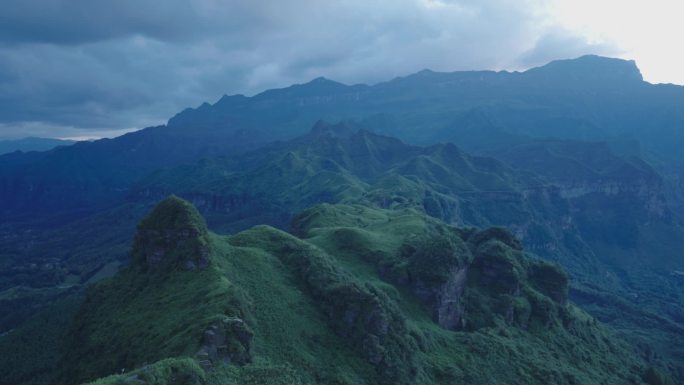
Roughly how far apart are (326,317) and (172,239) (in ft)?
83.3

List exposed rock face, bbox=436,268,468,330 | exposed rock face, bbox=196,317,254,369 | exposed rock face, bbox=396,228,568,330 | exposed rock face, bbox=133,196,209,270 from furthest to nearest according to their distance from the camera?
exposed rock face, bbox=396,228,568,330 → exposed rock face, bbox=436,268,468,330 → exposed rock face, bbox=133,196,209,270 → exposed rock face, bbox=196,317,254,369

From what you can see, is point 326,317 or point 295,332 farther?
→ point 326,317

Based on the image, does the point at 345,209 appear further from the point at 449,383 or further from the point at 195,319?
the point at 195,319

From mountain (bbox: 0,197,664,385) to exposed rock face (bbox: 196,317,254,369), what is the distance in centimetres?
12

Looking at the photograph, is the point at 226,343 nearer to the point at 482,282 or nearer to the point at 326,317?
the point at 326,317

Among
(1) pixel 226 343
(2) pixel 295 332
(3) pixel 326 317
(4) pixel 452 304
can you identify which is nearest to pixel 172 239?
(2) pixel 295 332

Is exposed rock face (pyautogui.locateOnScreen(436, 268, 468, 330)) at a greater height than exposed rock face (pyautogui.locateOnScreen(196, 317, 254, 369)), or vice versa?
exposed rock face (pyautogui.locateOnScreen(196, 317, 254, 369))

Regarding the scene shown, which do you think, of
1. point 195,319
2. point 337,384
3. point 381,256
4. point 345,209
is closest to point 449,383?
point 337,384

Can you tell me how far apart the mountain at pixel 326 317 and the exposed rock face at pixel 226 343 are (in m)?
0.12

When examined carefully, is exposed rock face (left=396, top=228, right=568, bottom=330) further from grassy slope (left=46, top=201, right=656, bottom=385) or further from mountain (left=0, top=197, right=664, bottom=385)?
grassy slope (left=46, top=201, right=656, bottom=385)

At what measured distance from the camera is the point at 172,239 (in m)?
72.9

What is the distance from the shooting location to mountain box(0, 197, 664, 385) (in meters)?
53.7

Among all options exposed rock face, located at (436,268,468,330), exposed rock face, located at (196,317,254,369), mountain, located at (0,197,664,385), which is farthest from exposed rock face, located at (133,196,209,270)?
exposed rock face, located at (436,268,468,330)

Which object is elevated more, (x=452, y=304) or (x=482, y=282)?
(x=452, y=304)
